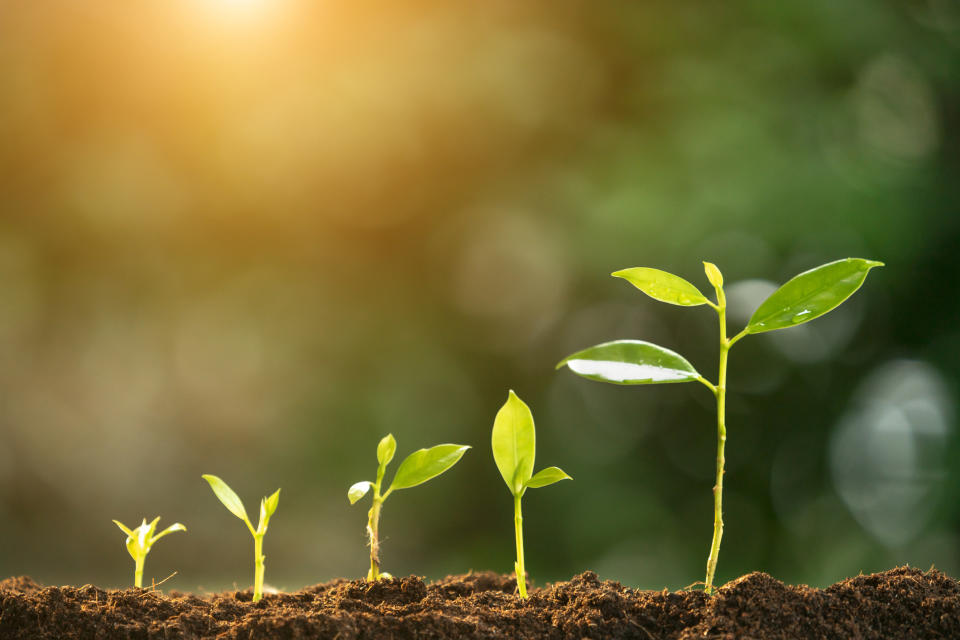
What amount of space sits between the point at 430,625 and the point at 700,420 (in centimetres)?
164

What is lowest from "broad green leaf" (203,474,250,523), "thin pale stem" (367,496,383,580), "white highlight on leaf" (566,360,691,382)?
"thin pale stem" (367,496,383,580)

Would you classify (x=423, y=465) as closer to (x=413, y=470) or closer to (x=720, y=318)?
(x=413, y=470)

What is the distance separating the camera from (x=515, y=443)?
0.76 m

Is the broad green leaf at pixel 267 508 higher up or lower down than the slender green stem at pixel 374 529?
higher up

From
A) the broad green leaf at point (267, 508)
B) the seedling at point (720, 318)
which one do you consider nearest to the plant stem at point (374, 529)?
the broad green leaf at point (267, 508)

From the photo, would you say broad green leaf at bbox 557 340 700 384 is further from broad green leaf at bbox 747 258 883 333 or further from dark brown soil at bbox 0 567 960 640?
dark brown soil at bbox 0 567 960 640

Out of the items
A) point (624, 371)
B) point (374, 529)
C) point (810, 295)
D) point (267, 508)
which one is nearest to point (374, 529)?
point (374, 529)

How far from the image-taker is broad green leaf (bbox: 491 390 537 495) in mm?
759

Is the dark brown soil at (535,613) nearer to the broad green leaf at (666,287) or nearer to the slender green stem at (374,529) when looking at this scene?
the slender green stem at (374,529)

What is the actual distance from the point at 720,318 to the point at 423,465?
340mm

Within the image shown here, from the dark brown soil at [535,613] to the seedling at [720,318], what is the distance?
0.06 m

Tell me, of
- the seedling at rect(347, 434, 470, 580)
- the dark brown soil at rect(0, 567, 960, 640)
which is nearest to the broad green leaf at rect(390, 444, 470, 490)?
the seedling at rect(347, 434, 470, 580)

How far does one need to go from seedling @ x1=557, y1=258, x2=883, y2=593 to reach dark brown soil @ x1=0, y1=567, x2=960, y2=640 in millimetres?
62

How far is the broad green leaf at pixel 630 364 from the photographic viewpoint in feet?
2.16
